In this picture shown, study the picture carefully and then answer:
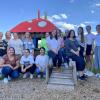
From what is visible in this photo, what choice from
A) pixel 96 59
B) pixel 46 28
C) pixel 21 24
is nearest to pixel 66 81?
pixel 96 59

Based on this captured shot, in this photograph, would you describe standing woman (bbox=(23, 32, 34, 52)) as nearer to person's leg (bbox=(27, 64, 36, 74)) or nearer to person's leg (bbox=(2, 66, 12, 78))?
person's leg (bbox=(27, 64, 36, 74))

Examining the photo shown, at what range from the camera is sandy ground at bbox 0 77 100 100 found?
7266 millimetres

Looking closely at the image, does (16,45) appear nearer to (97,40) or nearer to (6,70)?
(6,70)

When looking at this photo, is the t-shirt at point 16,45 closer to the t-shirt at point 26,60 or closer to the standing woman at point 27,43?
the standing woman at point 27,43

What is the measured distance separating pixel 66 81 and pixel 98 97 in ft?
4.96

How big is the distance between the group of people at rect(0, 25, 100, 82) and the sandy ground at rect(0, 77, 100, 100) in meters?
0.43

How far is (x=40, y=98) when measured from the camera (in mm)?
7121

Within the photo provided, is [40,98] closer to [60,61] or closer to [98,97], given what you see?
[98,97]

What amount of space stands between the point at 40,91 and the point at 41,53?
2.34 m

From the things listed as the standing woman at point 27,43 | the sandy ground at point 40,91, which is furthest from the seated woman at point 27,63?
the standing woman at point 27,43

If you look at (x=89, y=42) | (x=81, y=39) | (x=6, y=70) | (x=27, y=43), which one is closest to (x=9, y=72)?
(x=6, y=70)

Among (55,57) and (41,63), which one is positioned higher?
(55,57)

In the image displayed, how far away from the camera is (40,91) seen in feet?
26.0

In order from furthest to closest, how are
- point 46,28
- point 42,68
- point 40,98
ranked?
point 46,28, point 42,68, point 40,98
